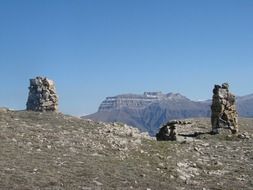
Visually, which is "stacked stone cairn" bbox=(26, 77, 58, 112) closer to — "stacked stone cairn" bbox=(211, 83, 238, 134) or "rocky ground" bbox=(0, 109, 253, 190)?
"rocky ground" bbox=(0, 109, 253, 190)

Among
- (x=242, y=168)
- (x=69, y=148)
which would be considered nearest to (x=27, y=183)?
(x=69, y=148)

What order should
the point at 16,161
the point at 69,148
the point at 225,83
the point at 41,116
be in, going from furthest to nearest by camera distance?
the point at 225,83
the point at 41,116
the point at 69,148
the point at 16,161

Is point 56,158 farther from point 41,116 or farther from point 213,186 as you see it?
point 41,116

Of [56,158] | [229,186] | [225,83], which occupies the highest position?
[225,83]

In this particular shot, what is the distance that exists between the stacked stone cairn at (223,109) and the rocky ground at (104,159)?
289 inches

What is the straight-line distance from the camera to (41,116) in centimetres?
4081

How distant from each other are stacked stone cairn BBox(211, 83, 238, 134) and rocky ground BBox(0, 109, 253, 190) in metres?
7.35

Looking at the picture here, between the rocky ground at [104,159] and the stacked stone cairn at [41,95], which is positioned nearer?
the rocky ground at [104,159]

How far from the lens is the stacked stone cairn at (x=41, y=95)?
50031 mm

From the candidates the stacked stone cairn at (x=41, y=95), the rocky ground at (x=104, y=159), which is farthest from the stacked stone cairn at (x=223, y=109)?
the stacked stone cairn at (x=41, y=95)

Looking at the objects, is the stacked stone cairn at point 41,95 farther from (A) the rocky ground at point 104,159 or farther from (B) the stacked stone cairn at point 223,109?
(B) the stacked stone cairn at point 223,109

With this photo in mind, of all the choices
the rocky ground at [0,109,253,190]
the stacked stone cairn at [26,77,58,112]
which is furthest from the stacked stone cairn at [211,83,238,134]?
the stacked stone cairn at [26,77,58,112]

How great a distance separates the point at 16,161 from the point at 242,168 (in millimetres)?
13868

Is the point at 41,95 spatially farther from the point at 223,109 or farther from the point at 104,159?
the point at 104,159
